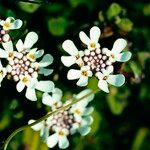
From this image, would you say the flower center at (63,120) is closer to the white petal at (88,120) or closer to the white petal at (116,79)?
the white petal at (88,120)

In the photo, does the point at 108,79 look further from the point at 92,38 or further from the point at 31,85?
the point at 31,85

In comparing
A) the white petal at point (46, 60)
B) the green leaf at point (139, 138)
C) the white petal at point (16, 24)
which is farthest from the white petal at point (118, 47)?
the green leaf at point (139, 138)

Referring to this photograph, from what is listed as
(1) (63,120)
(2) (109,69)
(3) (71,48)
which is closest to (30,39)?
(3) (71,48)

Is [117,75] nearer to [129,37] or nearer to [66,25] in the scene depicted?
[129,37]

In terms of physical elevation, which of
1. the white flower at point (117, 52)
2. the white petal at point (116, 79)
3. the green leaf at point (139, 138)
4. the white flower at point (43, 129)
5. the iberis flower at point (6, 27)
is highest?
the iberis flower at point (6, 27)

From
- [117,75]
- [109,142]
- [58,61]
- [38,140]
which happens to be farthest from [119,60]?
[109,142]

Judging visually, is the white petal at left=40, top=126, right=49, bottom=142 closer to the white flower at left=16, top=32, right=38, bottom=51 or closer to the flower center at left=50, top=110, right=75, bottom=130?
the flower center at left=50, top=110, right=75, bottom=130
